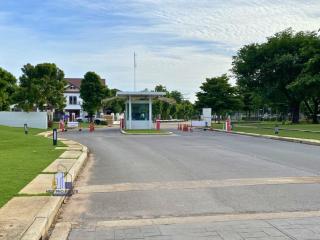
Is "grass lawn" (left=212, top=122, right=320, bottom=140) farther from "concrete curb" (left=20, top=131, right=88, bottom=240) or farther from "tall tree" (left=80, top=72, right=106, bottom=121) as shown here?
"tall tree" (left=80, top=72, right=106, bottom=121)

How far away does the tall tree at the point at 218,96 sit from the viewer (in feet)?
219

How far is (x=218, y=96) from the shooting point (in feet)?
220

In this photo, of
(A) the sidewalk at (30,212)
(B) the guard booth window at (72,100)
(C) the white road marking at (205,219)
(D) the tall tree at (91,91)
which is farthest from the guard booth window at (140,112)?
(B) the guard booth window at (72,100)

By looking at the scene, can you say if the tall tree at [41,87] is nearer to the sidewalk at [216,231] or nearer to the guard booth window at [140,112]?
the guard booth window at [140,112]

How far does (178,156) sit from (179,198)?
897 centimetres

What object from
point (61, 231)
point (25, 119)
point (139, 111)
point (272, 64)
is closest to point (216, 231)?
point (61, 231)

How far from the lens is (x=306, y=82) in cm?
4603

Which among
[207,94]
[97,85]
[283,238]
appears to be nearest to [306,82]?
[207,94]

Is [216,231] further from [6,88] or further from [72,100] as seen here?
[72,100]

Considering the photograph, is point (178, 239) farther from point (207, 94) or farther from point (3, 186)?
point (207, 94)

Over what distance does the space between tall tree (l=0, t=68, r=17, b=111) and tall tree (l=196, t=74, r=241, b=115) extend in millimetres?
25535

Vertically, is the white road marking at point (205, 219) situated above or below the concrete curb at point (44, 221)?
below

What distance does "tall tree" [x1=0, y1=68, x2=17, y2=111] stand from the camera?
6364 cm

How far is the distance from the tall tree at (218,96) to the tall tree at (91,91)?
50.7ft
